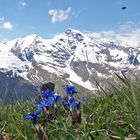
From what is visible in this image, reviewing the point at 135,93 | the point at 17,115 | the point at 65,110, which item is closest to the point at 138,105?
the point at 135,93

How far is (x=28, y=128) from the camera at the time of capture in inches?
190

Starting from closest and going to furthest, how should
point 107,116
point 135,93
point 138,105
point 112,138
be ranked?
1. point 138,105
2. point 135,93
3. point 112,138
4. point 107,116

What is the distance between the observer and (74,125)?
474cm

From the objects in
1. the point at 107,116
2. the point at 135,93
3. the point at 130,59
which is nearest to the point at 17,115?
the point at 107,116

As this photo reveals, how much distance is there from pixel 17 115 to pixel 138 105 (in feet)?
13.5

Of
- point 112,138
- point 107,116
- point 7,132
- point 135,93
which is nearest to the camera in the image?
point 135,93

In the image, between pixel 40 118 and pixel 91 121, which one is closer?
pixel 91 121

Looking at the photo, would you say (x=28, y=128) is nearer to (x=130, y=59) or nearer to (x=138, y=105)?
(x=130, y=59)

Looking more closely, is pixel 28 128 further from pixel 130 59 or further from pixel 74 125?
pixel 130 59

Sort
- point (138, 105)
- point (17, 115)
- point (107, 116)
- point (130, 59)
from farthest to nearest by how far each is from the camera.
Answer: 1. point (17, 115)
2. point (107, 116)
3. point (130, 59)
4. point (138, 105)

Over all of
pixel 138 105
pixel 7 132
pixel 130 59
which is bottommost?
pixel 7 132

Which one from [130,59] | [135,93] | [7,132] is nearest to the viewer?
[135,93]

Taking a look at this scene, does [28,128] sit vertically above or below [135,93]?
below

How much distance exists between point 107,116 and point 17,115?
1974mm
